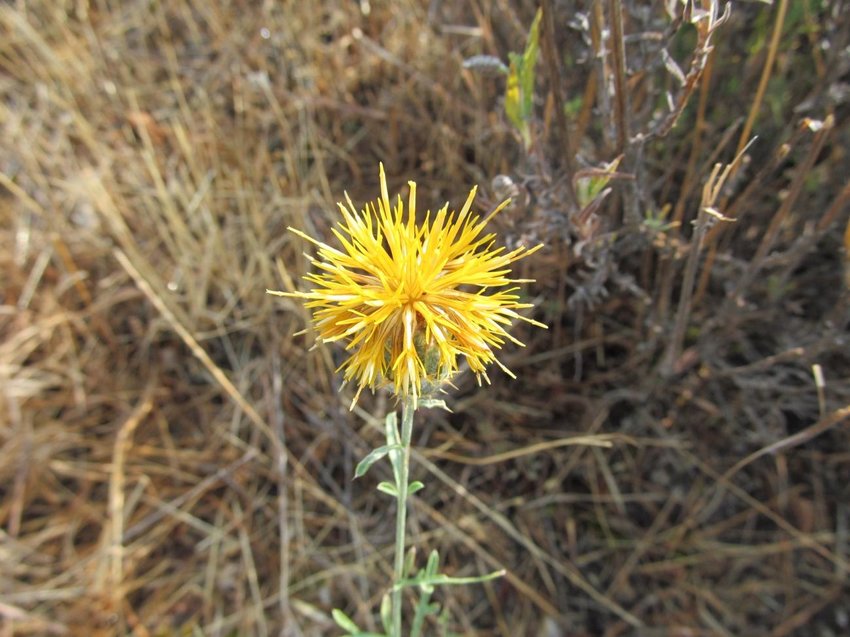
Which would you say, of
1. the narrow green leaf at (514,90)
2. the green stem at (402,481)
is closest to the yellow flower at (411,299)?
the green stem at (402,481)

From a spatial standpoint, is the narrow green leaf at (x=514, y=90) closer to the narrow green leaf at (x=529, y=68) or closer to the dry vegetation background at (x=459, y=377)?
the narrow green leaf at (x=529, y=68)

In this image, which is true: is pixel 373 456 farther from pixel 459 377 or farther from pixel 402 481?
pixel 459 377

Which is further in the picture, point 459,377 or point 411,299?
point 459,377

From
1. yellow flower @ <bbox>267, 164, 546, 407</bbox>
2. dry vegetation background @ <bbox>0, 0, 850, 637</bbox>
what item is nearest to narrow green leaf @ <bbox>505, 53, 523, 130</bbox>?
dry vegetation background @ <bbox>0, 0, 850, 637</bbox>

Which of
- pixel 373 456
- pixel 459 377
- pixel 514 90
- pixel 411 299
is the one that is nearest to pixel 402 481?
pixel 373 456

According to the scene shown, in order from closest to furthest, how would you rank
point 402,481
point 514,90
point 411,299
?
point 411,299, point 402,481, point 514,90

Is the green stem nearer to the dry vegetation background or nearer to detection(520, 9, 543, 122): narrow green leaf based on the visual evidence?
the dry vegetation background

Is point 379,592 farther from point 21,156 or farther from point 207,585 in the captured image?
point 21,156

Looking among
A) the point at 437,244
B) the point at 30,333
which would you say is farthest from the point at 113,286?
the point at 437,244

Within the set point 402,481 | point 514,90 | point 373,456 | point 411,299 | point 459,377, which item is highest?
point 514,90
